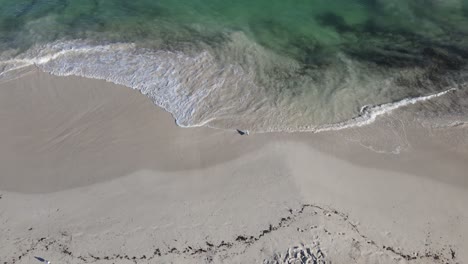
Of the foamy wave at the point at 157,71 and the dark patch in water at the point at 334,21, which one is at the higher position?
the dark patch in water at the point at 334,21

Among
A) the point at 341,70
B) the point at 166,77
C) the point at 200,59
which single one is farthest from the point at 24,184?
the point at 341,70

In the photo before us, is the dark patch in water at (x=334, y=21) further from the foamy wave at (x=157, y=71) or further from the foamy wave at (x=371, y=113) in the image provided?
the foamy wave at (x=157, y=71)

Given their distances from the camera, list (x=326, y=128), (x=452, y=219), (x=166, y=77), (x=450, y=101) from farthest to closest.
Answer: (x=166, y=77) → (x=450, y=101) → (x=326, y=128) → (x=452, y=219)

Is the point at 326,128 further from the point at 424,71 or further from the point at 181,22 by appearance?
the point at 181,22

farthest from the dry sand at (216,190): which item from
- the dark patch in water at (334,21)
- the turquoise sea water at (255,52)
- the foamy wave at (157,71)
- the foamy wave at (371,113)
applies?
the dark patch in water at (334,21)

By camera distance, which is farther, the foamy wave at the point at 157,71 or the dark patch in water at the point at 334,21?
the dark patch in water at the point at 334,21

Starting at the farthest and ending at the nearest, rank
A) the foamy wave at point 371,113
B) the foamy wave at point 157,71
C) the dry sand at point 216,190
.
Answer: the foamy wave at point 157,71 < the foamy wave at point 371,113 < the dry sand at point 216,190

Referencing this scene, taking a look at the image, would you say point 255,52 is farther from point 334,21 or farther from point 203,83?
point 334,21

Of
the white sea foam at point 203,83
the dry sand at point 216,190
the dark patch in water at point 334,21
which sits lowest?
the dry sand at point 216,190

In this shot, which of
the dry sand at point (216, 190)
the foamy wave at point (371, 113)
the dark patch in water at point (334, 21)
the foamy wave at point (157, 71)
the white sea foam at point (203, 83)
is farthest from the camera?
the dark patch in water at point (334, 21)
